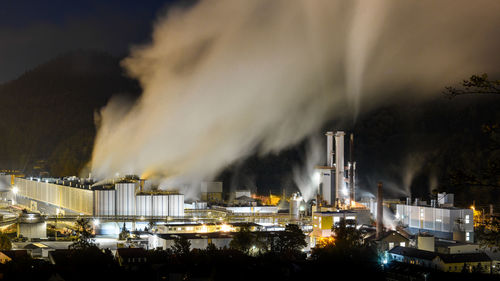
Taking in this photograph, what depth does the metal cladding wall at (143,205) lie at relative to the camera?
30.6 metres

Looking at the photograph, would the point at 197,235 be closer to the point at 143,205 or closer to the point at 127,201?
the point at 143,205

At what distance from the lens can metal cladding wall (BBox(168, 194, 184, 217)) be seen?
101ft

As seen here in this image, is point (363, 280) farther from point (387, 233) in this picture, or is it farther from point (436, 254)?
point (387, 233)

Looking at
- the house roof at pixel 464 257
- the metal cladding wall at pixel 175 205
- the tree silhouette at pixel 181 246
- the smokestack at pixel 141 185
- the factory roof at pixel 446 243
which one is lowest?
the house roof at pixel 464 257

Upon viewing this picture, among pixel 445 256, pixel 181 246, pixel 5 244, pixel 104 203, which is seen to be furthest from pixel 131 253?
pixel 104 203

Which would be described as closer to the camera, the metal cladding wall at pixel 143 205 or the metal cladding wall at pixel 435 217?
the metal cladding wall at pixel 435 217

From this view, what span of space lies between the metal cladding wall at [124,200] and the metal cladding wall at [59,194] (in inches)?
55.1

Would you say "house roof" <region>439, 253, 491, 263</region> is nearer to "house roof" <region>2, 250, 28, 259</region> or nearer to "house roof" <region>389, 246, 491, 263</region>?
"house roof" <region>389, 246, 491, 263</region>

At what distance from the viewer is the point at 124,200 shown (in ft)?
101

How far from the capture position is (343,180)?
105ft

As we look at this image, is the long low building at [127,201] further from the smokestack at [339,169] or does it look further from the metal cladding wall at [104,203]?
the smokestack at [339,169]

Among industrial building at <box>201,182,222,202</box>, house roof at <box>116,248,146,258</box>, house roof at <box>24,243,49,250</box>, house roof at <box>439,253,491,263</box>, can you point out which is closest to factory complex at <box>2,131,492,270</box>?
house roof at <box>439,253,491,263</box>

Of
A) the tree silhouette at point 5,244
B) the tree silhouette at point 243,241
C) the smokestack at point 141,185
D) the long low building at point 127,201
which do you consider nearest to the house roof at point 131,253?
the tree silhouette at point 243,241

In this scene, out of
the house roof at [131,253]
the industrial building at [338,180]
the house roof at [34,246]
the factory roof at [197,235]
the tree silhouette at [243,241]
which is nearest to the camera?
the house roof at [131,253]
